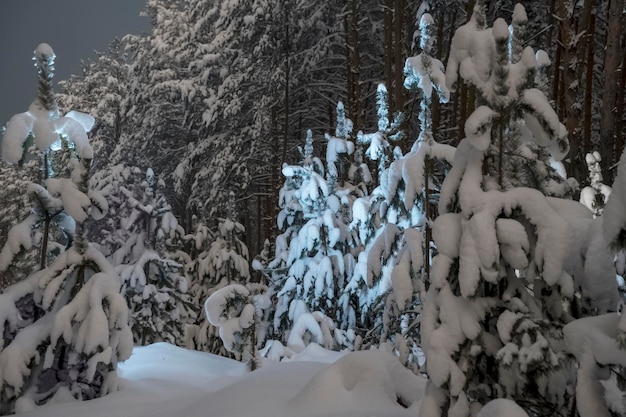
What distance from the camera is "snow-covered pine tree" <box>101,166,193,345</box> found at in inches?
409

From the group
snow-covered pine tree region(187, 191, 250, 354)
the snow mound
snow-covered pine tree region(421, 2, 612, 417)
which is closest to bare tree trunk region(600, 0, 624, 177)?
the snow mound

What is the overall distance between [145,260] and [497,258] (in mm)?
9191

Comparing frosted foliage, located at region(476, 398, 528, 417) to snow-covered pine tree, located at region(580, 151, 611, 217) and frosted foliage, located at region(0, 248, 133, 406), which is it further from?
snow-covered pine tree, located at region(580, 151, 611, 217)

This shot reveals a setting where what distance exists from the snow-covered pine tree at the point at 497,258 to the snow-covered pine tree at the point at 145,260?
8.68 meters

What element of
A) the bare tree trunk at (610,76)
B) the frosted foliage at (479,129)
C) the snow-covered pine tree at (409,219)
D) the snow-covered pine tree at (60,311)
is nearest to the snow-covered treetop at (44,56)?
the snow-covered pine tree at (60,311)

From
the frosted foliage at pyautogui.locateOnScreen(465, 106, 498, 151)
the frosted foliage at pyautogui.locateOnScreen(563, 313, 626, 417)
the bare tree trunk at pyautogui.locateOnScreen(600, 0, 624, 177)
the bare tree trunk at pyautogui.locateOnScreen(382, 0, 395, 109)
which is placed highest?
the bare tree trunk at pyautogui.locateOnScreen(382, 0, 395, 109)

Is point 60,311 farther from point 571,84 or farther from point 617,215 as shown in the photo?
point 571,84

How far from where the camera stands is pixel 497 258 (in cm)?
236

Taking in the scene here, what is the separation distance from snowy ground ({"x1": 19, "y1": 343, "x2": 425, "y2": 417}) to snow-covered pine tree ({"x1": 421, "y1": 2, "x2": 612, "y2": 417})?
846 mm

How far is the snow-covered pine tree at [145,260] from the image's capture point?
34.1ft

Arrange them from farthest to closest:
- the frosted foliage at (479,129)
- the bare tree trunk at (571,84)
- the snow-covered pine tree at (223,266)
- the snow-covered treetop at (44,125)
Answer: the snow-covered pine tree at (223,266)
the bare tree trunk at (571,84)
the snow-covered treetop at (44,125)
the frosted foliage at (479,129)

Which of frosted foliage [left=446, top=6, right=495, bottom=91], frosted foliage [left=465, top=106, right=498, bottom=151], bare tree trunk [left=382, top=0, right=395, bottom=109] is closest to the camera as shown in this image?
frosted foliage [left=465, top=106, right=498, bottom=151]

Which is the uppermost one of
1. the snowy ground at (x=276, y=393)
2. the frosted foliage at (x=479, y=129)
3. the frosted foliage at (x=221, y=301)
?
the frosted foliage at (x=479, y=129)

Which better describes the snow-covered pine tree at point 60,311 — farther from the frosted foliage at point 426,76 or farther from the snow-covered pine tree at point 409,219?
the frosted foliage at point 426,76
